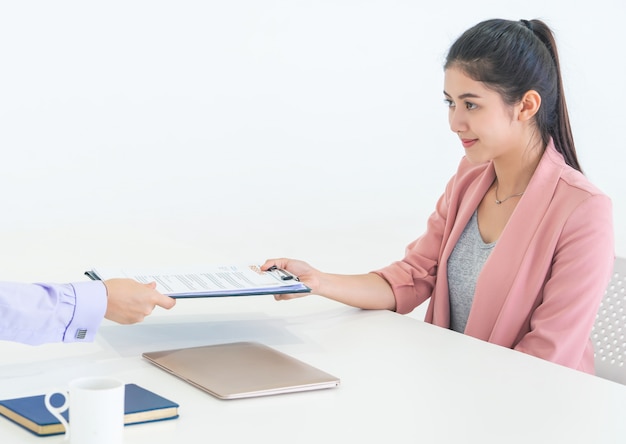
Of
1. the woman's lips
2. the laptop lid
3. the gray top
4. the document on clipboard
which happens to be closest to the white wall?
the gray top

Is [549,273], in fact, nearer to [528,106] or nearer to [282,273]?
[528,106]

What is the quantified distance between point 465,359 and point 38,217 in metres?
3.51

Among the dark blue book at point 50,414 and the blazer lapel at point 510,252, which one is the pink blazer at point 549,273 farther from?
the dark blue book at point 50,414

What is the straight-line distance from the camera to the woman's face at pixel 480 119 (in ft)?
7.07

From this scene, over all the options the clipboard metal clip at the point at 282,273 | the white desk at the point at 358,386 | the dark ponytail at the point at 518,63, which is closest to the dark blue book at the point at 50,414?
the white desk at the point at 358,386

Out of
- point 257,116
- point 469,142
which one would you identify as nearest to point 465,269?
point 469,142

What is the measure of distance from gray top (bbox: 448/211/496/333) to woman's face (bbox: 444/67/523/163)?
0.64 feet

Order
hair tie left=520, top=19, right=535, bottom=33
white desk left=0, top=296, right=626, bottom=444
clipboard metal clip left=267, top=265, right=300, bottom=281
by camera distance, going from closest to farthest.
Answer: white desk left=0, top=296, right=626, bottom=444
clipboard metal clip left=267, top=265, right=300, bottom=281
hair tie left=520, top=19, right=535, bottom=33

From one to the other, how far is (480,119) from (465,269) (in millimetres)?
361

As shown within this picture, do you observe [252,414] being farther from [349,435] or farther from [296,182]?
[296,182]

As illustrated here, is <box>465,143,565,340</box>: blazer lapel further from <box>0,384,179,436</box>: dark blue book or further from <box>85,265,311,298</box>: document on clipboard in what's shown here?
<box>0,384,179,436</box>: dark blue book

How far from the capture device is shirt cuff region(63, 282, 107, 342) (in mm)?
1581

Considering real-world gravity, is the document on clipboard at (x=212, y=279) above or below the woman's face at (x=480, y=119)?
below

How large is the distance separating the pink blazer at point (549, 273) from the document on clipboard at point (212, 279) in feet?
1.39
